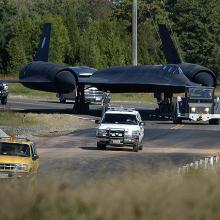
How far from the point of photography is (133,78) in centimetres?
6209

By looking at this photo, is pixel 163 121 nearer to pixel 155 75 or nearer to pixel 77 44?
pixel 155 75

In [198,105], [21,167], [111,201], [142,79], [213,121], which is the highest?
[111,201]

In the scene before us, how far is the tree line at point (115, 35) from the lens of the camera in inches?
4405

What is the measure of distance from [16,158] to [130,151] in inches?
550

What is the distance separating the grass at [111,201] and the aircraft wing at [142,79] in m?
45.4

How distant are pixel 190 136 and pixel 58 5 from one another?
101320 mm

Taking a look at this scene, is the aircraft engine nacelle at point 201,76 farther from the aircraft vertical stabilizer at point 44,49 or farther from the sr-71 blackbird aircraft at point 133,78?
the aircraft vertical stabilizer at point 44,49

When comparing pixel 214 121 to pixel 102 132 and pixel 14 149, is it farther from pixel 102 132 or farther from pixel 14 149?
pixel 14 149

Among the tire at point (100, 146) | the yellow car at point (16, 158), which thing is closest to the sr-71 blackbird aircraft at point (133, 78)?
the tire at point (100, 146)

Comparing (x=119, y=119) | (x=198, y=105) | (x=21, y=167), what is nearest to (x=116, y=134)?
(x=119, y=119)

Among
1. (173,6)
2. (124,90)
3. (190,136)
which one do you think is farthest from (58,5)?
(190,136)

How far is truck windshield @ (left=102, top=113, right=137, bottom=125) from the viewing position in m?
38.3

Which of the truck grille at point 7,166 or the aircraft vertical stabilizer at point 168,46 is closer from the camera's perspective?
the truck grille at point 7,166

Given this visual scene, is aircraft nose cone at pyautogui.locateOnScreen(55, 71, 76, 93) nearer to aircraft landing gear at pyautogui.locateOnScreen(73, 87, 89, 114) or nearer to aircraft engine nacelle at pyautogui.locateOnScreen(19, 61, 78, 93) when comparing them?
aircraft engine nacelle at pyautogui.locateOnScreen(19, 61, 78, 93)
